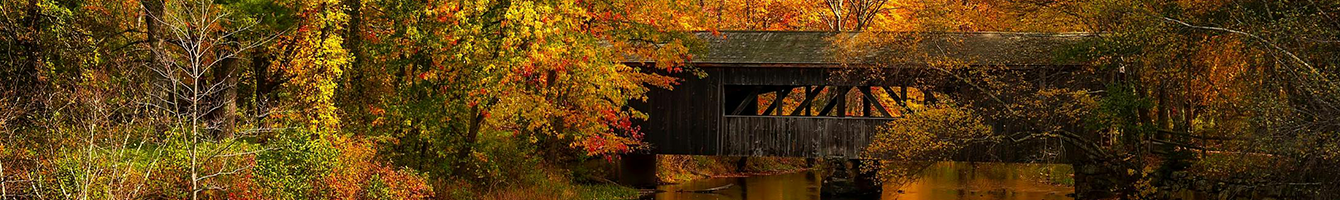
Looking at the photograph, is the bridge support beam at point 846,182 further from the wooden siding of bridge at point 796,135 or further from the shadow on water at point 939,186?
the wooden siding of bridge at point 796,135

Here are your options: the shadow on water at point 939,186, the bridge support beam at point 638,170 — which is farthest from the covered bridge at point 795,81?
the bridge support beam at point 638,170

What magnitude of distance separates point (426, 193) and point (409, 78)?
5.72 feet

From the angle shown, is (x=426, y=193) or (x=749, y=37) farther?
(x=749, y=37)

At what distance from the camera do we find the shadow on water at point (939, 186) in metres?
25.1

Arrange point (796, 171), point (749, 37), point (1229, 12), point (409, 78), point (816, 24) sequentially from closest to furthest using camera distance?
point (1229, 12) → point (409, 78) → point (749, 37) → point (796, 171) → point (816, 24)

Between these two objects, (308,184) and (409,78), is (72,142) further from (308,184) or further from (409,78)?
(409,78)

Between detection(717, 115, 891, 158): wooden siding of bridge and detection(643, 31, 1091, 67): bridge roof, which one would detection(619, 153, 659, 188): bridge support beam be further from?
detection(643, 31, 1091, 67): bridge roof

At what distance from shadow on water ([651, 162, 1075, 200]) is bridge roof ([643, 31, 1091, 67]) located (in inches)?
86.6

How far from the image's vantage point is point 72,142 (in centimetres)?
1702

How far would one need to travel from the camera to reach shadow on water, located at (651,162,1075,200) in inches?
990

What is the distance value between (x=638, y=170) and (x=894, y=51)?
6.28m

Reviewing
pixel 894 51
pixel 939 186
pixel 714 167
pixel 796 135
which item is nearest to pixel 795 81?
pixel 796 135

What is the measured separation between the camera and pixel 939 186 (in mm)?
27531

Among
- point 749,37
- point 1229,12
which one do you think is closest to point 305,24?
point 749,37
